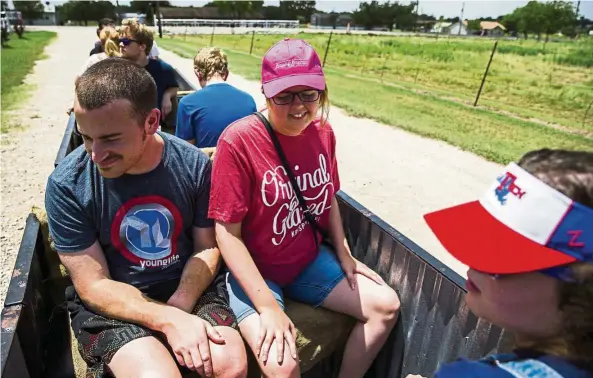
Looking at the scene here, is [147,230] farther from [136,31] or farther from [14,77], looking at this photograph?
[14,77]

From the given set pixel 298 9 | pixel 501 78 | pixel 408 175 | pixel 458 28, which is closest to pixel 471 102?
pixel 408 175

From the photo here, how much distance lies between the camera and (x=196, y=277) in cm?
204

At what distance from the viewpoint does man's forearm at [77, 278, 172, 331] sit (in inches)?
71.6

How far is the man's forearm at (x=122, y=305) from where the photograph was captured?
5.96ft

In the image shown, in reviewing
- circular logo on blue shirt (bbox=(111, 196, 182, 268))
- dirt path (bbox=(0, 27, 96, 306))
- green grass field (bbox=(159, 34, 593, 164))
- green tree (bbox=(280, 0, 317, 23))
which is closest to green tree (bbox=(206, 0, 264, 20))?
green tree (bbox=(280, 0, 317, 23))

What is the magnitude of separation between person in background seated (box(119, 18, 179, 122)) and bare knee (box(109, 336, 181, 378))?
3.02 meters

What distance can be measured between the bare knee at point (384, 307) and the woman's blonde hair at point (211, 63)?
251 cm

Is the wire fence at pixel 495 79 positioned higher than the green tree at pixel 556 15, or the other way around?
the green tree at pixel 556 15

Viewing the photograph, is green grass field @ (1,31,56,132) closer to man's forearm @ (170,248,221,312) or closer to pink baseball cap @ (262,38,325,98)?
man's forearm @ (170,248,221,312)

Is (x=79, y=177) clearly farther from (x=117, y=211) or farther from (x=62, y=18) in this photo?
(x=62, y=18)

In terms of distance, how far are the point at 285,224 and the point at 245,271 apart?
289 millimetres

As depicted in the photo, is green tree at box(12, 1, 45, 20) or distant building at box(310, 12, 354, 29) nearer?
green tree at box(12, 1, 45, 20)

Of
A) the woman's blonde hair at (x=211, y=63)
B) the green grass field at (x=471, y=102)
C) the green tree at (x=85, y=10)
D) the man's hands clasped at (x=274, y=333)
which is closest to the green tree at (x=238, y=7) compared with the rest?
the green tree at (x=85, y=10)

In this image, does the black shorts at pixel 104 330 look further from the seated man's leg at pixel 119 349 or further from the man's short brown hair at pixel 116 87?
the man's short brown hair at pixel 116 87
